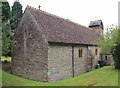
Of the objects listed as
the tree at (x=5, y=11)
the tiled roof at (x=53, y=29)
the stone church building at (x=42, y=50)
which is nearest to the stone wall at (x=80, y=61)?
the stone church building at (x=42, y=50)

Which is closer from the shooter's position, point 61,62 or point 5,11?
point 5,11

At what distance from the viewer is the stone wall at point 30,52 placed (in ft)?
88.1

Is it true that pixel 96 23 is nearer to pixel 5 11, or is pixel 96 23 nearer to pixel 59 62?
pixel 59 62

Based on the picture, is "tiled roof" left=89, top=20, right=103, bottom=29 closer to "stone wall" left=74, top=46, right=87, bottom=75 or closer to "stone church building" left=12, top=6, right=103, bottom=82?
"stone wall" left=74, top=46, right=87, bottom=75

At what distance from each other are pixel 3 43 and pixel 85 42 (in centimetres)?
2189

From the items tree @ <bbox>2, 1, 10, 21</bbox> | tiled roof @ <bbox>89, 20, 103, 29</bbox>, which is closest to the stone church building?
tree @ <bbox>2, 1, 10, 21</bbox>

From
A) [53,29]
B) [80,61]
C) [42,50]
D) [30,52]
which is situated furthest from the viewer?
[80,61]

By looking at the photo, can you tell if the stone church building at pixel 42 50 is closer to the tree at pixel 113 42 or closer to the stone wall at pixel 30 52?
the stone wall at pixel 30 52

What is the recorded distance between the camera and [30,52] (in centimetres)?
2817

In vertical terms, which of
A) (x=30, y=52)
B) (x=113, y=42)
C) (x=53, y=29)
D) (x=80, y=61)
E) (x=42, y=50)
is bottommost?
(x=80, y=61)

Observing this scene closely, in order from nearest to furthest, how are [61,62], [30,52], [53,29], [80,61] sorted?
[30,52], [61,62], [53,29], [80,61]

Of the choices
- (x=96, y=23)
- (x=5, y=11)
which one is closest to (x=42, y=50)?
(x=5, y=11)

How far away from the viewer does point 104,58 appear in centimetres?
4675

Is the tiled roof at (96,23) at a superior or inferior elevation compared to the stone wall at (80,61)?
→ superior
